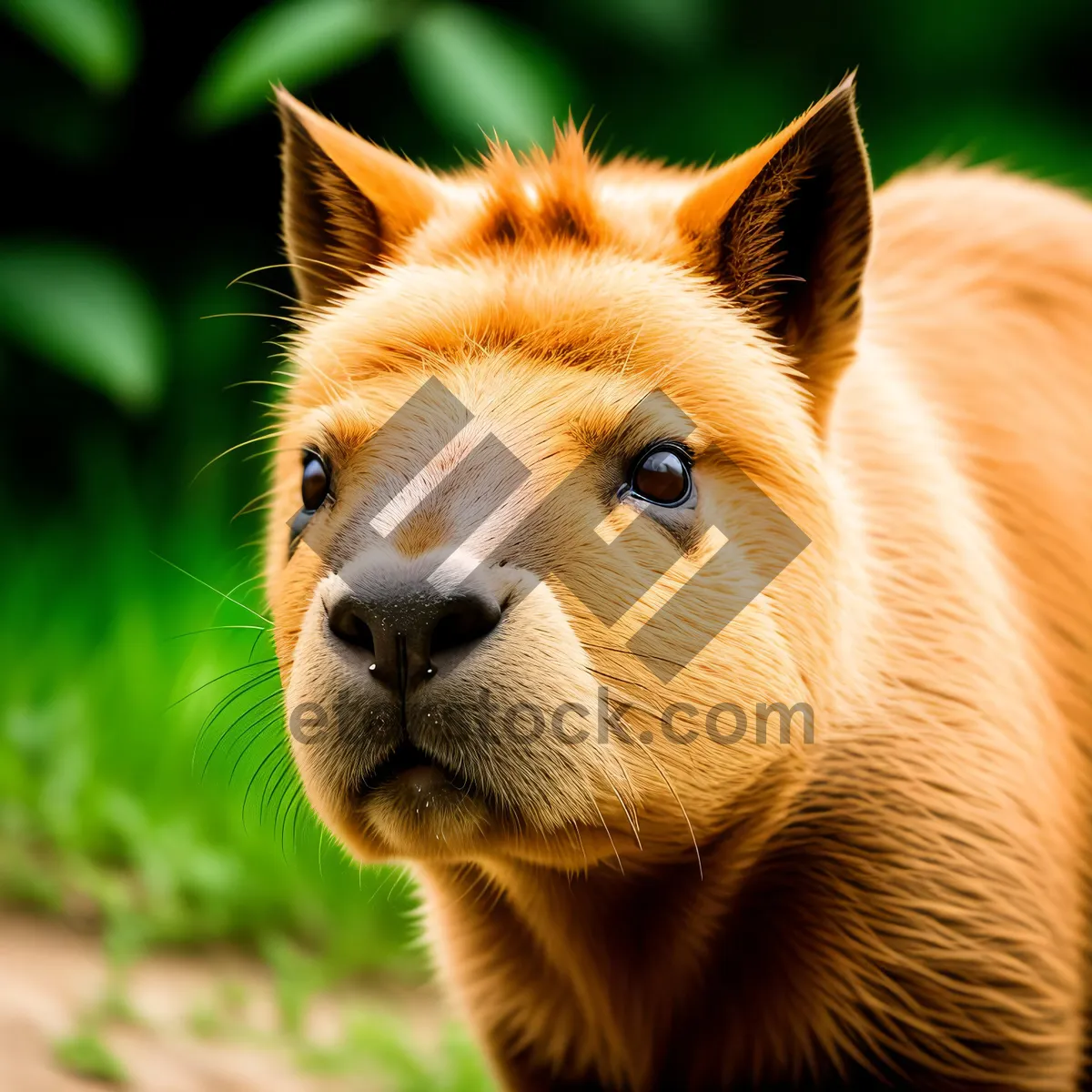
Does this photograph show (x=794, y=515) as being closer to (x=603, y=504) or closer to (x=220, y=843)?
(x=603, y=504)

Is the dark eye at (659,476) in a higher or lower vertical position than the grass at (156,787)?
higher

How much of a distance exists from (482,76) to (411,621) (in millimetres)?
3797

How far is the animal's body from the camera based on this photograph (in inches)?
98.5

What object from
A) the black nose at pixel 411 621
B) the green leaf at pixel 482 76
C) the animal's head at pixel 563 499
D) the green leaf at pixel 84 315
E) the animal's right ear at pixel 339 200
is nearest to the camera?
the black nose at pixel 411 621

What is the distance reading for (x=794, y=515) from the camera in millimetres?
2791

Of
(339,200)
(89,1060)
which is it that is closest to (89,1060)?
(89,1060)

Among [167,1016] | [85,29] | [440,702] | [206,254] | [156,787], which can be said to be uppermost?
[85,29]

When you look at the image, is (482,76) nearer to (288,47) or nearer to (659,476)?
(288,47)

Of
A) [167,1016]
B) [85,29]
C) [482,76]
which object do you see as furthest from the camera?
[482,76]

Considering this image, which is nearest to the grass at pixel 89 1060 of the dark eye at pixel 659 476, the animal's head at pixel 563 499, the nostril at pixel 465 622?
the animal's head at pixel 563 499

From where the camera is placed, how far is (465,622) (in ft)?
7.74

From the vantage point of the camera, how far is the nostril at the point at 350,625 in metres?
2.38

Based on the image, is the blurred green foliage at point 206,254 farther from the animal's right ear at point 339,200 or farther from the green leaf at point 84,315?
the animal's right ear at point 339,200

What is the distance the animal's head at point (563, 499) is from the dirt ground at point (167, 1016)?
1.48 metres
